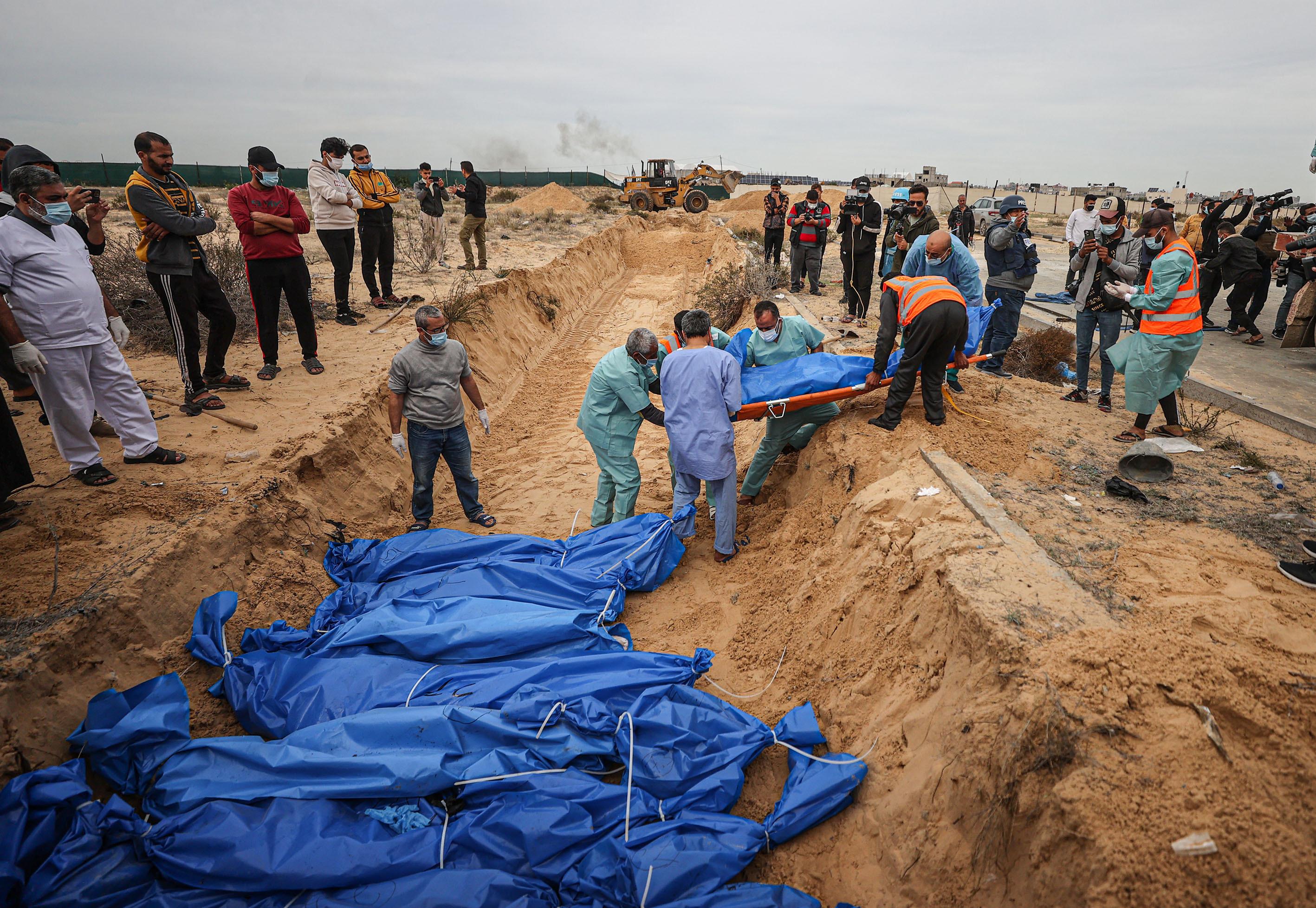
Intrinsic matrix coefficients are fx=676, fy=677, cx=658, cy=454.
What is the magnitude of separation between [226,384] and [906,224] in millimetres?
7562

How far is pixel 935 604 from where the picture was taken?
127 inches

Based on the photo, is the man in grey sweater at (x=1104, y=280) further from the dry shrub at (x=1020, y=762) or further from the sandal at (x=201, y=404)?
the sandal at (x=201, y=404)

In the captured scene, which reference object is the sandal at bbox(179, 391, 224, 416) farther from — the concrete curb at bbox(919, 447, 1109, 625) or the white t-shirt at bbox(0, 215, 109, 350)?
the concrete curb at bbox(919, 447, 1109, 625)

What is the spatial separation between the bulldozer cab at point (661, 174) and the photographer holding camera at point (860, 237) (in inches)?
860

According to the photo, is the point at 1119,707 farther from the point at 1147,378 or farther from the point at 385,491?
the point at 385,491

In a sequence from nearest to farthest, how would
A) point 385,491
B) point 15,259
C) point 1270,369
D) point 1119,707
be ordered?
point 1119,707, point 15,259, point 385,491, point 1270,369

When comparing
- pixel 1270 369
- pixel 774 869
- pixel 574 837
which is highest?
pixel 1270 369

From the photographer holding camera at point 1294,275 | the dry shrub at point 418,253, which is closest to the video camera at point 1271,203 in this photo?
the photographer holding camera at point 1294,275

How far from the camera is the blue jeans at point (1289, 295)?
8523 mm

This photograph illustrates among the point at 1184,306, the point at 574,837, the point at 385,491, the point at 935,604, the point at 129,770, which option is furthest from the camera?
the point at 385,491

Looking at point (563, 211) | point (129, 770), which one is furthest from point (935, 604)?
point (563, 211)

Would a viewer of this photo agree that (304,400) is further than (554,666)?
Yes

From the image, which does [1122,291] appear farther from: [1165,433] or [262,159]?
[262,159]

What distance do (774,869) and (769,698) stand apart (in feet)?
3.25
